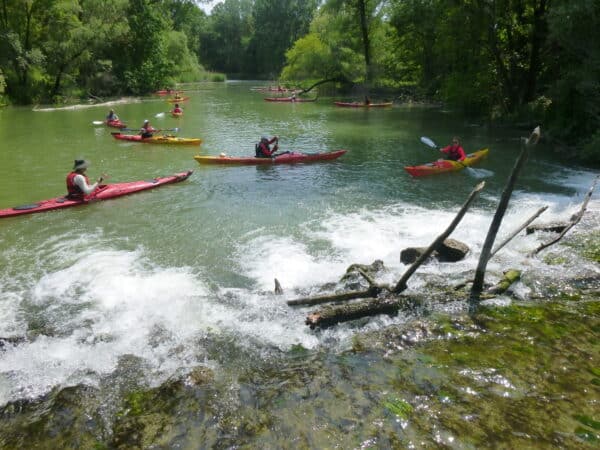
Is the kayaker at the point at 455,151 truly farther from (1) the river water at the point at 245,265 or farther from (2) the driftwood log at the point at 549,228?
(2) the driftwood log at the point at 549,228

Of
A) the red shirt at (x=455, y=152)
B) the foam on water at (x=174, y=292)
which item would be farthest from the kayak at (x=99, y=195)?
the red shirt at (x=455, y=152)

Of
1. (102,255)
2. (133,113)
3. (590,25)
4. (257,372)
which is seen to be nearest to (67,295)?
(102,255)

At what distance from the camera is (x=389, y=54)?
38.3 m

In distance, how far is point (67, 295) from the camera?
6.75 meters

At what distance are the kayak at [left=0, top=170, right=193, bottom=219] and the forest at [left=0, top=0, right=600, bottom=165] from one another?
12616 millimetres

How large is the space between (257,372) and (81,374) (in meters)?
1.89

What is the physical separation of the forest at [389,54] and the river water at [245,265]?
3.52m

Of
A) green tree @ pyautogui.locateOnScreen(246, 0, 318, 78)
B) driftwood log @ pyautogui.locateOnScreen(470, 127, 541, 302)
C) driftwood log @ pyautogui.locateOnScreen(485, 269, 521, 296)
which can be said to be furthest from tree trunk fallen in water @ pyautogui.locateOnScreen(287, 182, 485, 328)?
green tree @ pyautogui.locateOnScreen(246, 0, 318, 78)

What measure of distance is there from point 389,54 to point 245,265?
35121 millimetres

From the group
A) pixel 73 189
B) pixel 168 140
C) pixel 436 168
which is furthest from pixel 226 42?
pixel 73 189

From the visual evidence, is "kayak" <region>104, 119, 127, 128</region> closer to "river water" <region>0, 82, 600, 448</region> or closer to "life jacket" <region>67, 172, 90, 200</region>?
"river water" <region>0, 82, 600, 448</region>

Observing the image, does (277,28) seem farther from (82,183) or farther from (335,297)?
(335,297)

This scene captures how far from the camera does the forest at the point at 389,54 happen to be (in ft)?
51.3

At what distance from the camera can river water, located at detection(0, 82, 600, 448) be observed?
4.59m
